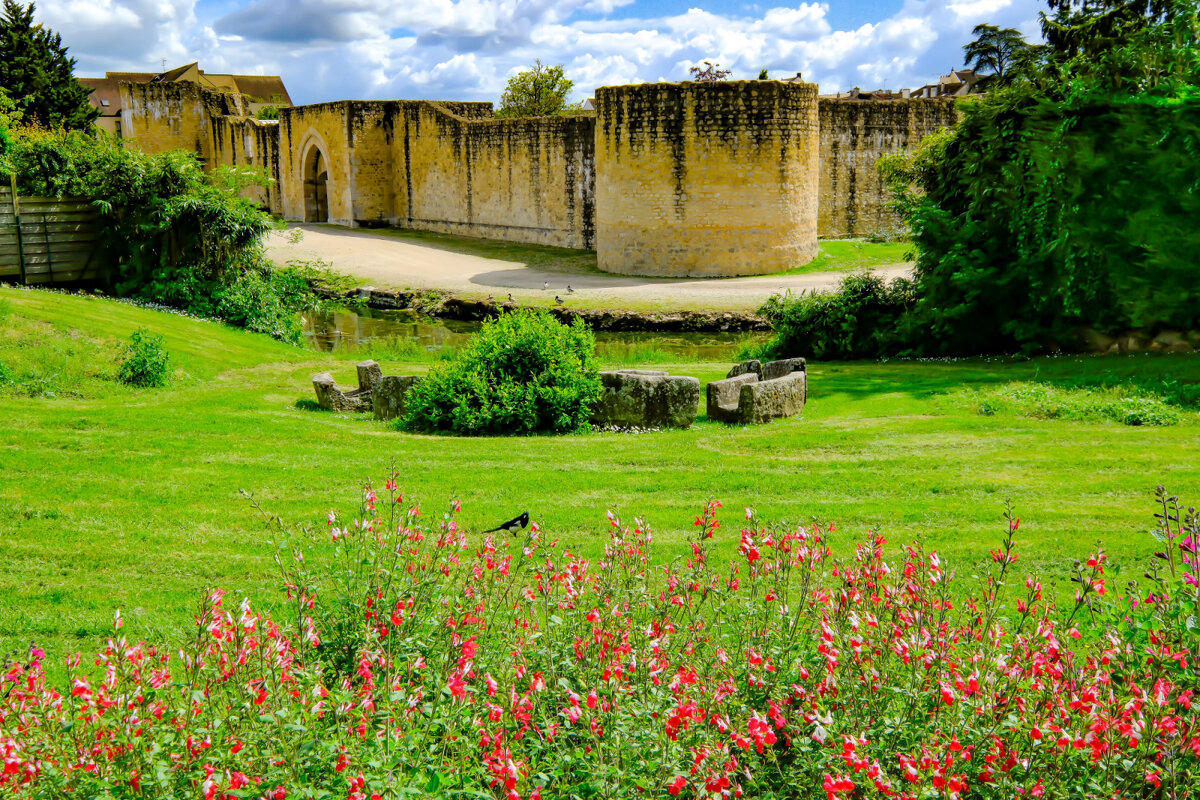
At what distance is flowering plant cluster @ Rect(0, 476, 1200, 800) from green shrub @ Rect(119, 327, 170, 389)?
9293 millimetres

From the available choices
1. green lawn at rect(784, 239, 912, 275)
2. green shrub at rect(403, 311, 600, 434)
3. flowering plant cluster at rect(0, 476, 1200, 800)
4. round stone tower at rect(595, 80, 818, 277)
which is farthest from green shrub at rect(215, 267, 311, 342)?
flowering plant cluster at rect(0, 476, 1200, 800)

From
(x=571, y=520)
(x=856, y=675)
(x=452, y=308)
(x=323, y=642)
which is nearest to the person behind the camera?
(x=856, y=675)

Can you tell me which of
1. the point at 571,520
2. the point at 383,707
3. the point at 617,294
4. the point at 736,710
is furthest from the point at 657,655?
the point at 617,294

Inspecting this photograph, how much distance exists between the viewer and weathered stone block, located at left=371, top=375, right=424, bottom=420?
10398 mm

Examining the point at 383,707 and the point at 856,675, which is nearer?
the point at 383,707

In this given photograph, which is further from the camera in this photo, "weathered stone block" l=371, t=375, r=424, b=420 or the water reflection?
the water reflection

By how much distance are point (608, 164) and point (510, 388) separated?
17475 millimetres

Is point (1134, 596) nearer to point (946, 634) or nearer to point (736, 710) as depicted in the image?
point (946, 634)

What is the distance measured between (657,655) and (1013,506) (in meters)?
4.21

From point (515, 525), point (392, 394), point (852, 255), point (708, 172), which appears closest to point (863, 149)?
point (852, 255)

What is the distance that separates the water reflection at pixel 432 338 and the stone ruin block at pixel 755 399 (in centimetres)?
601

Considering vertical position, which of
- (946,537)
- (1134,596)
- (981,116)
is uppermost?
(981,116)

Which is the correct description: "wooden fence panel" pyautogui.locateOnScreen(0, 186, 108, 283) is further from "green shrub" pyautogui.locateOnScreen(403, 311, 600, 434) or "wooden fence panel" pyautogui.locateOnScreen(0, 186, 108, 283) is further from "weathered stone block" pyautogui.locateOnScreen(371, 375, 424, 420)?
"green shrub" pyautogui.locateOnScreen(403, 311, 600, 434)

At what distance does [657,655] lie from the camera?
10.2 feet
